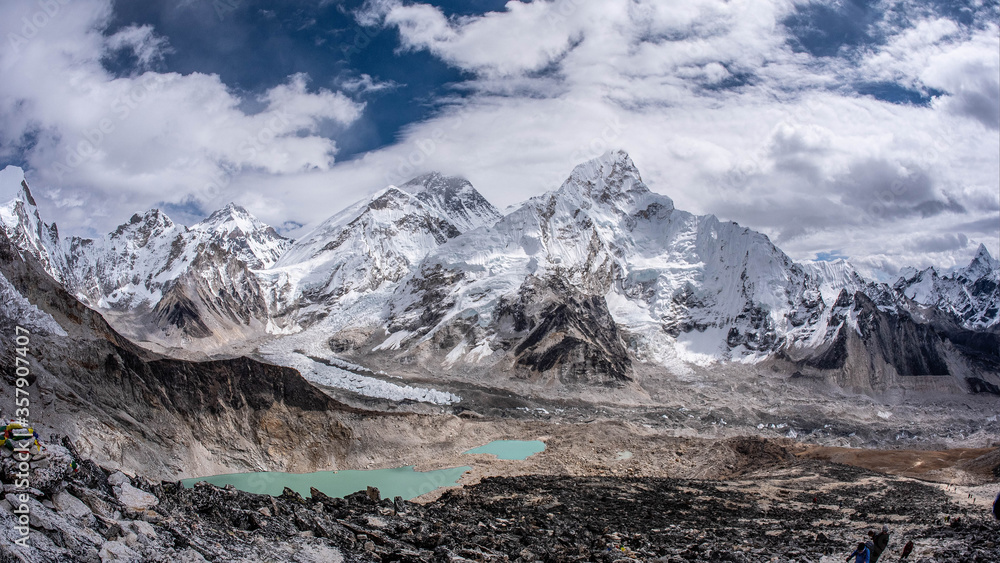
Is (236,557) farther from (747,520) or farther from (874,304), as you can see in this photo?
(874,304)

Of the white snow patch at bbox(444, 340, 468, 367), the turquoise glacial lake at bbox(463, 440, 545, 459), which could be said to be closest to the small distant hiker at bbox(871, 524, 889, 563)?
the turquoise glacial lake at bbox(463, 440, 545, 459)

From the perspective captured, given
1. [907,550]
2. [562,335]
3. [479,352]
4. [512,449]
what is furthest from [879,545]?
[479,352]

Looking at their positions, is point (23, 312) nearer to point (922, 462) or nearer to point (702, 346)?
point (922, 462)

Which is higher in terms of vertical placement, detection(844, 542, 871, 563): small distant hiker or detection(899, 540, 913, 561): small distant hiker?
detection(844, 542, 871, 563): small distant hiker

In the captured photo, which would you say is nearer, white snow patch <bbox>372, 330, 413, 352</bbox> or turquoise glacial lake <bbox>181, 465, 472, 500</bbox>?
turquoise glacial lake <bbox>181, 465, 472, 500</bbox>

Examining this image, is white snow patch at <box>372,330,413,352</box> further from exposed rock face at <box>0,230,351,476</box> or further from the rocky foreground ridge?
the rocky foreground ridge

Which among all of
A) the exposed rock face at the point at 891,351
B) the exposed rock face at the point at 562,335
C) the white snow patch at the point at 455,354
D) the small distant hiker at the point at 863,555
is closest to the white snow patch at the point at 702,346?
the exposed rock face at the point at 891,351
